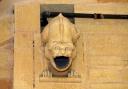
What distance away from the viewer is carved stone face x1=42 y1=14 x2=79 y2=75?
206 cm

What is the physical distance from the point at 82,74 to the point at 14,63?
36 cm

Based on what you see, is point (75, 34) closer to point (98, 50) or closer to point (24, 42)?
point (98, 50)

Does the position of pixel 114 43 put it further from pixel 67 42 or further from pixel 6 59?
pixel 6 59

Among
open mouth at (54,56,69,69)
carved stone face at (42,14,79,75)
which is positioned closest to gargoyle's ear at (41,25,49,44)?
carved stone face at (42,14,79,75)

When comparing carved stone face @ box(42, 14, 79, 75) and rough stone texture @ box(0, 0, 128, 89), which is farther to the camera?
rough stone texture @ box(0, 0, 128, 89)

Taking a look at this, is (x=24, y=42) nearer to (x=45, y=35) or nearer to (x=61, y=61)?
(x=45, y=35)

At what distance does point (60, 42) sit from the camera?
2076 mm

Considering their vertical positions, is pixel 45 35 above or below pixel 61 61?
above

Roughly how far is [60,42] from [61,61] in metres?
0.10

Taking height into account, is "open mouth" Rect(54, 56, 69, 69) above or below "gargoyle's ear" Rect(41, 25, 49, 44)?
below

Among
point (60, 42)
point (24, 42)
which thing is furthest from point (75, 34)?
point (24, 42)

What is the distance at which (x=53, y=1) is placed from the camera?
229 cm

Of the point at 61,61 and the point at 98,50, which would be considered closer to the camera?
the point at 61,61

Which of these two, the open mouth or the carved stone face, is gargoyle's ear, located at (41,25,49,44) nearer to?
the carved stone face
